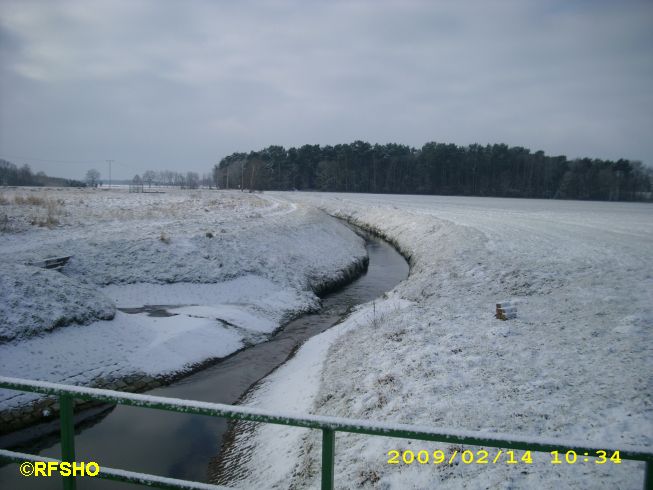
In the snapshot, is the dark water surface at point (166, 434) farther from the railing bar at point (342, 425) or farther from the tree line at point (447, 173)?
the tree line at point (447, 173)

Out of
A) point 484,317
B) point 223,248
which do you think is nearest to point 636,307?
point 484,317

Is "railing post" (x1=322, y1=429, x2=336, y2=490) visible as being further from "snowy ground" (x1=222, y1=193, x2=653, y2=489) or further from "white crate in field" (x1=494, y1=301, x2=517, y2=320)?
"white crate in field" (x1=494, y1=301, x2=517, y2=320)

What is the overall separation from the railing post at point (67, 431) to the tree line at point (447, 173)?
338ft

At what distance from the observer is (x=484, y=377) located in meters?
8.16

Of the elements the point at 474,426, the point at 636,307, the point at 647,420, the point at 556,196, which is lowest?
the point at 474,426

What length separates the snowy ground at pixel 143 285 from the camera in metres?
11.0

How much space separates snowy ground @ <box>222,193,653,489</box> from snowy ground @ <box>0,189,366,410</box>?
3.82 metres

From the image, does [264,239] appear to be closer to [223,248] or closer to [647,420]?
[223,248]

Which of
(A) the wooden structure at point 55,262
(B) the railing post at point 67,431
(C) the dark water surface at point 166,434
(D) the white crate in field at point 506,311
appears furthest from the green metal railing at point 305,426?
(A) the wooden structure at point 55,262

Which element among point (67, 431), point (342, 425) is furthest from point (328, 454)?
point (67, 431)

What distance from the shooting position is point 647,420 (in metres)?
6.06

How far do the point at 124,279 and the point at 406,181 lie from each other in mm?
105990

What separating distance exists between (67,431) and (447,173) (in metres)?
117

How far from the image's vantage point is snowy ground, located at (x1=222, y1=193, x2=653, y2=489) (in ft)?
19.4
